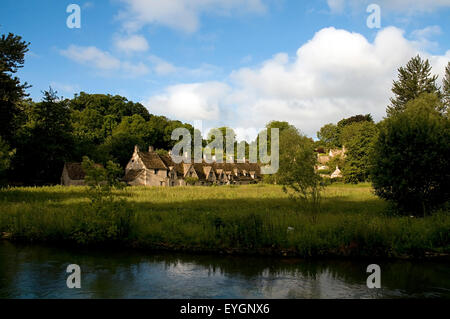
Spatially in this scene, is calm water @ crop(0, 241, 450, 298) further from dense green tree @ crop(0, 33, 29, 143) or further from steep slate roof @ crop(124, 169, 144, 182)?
steep slate roof @ crop(124, 169, 144, 182)

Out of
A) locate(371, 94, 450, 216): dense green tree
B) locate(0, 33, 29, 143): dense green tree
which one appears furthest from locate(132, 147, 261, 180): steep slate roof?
locate(371, 94, 450, 216): dense green tree

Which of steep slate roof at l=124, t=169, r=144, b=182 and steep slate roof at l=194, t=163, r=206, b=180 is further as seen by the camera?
steep slate roof at l=194, t=163, r=206, b=180

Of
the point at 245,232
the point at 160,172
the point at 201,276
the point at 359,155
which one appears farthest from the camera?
the point at 160,172

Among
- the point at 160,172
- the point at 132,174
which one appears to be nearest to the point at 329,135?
the point at 160,172

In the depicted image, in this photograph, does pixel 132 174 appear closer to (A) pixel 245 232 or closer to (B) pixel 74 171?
(B) pixel 74 171

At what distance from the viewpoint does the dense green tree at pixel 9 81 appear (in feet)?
145

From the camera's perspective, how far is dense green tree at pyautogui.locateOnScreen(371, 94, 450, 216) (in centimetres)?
2127

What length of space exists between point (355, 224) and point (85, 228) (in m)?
14.8

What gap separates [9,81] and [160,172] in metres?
39.9

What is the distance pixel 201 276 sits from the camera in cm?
1466

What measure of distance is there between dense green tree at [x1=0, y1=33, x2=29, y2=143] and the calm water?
3336 cm

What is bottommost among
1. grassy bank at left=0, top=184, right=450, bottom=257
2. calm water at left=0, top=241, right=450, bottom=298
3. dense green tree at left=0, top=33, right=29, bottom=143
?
calm water at left=0, top=241, right=450, bottom=298

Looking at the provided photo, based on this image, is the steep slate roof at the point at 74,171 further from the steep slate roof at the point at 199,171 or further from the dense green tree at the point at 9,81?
the steep slate roof at the point at 199,171

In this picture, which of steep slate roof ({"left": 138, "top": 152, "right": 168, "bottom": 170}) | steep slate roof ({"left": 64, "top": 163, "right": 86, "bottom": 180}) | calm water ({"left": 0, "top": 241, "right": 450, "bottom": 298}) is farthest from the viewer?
steep slate roof ({"left": 138, "top": 152, "right": 168, "bottom": 170})
